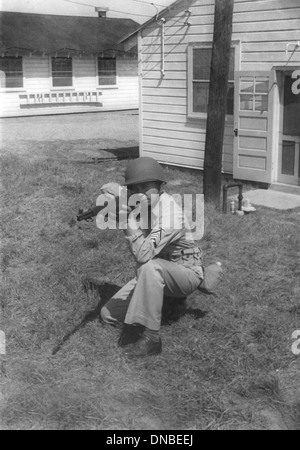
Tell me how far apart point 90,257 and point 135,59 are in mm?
23747

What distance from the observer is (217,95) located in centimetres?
903

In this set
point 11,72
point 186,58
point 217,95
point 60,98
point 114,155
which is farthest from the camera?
point 60,98

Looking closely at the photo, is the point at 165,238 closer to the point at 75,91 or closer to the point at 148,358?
the point at 148,358

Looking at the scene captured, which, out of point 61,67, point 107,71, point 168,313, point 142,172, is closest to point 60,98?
point 61,67

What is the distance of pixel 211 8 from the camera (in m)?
11.3

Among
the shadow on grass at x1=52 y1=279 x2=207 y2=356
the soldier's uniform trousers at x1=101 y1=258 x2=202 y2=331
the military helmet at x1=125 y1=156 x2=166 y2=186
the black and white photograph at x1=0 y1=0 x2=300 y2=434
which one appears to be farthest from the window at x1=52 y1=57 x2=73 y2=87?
the soldier's uniform trousers at x1=101 y1=258 x2=202 y2=331

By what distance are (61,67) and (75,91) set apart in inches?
45.6

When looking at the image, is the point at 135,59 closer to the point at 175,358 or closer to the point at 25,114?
the point at 25,114

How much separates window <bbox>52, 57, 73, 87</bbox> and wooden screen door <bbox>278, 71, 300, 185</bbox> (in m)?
17.6

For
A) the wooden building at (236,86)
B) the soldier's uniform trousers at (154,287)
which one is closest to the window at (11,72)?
the wooden building at (236,86)

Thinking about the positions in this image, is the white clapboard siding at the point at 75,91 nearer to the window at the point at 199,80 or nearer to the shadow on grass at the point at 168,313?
the window at the point at 199,80

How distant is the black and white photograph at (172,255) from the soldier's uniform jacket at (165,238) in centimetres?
1

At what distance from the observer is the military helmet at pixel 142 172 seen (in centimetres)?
436
